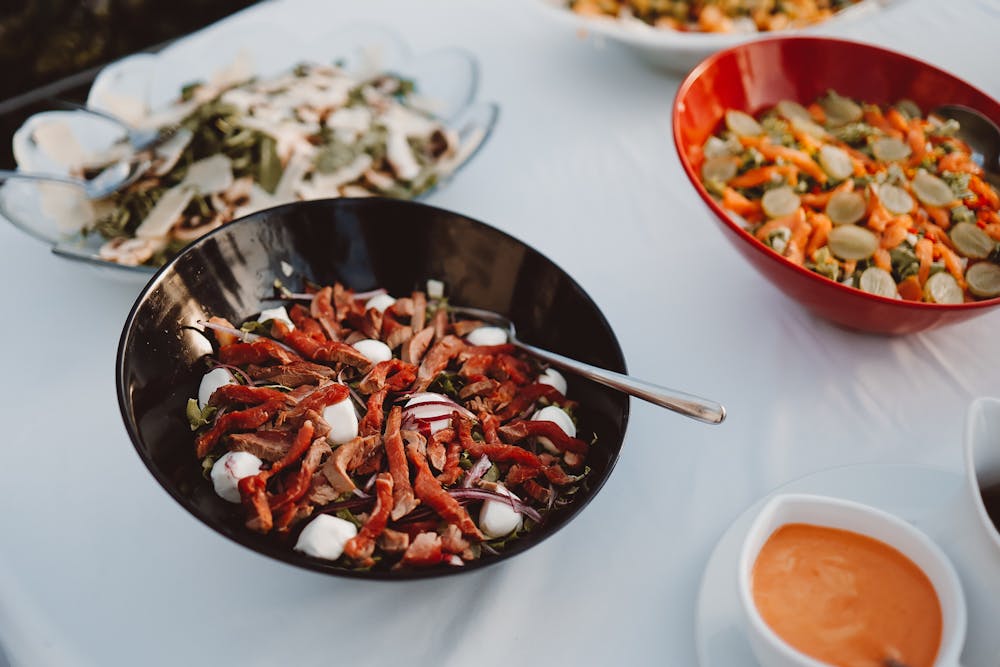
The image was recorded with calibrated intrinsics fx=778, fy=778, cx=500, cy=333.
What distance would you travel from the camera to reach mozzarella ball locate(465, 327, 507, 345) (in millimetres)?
986

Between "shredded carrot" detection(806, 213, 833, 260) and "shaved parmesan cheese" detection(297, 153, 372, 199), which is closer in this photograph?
"shredded carrot" detection(806, 213, 833, 260)

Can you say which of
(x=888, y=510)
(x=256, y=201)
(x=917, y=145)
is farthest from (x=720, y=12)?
(x=888, y=510)

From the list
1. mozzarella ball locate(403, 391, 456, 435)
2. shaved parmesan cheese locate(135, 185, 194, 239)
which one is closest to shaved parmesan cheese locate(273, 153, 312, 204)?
shaved parmesan cheese locate(135, 185, 194, 239)

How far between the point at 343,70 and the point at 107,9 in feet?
5.04

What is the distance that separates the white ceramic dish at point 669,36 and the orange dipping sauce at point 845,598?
1.04 metres

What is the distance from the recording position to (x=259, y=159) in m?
1.20

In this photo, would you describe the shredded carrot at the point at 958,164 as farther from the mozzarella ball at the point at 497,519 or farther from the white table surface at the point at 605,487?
the mozzarella ball at the point at 497,519

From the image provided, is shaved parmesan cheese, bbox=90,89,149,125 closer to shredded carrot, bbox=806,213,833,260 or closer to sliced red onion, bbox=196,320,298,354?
sliced red onion, bbox=196,320,298,354

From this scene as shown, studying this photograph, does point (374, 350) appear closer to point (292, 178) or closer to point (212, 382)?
point (212, 382)

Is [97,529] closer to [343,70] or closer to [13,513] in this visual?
[13,513]

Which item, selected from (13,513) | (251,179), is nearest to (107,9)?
(251,179)

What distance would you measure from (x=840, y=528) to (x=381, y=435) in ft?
1.49

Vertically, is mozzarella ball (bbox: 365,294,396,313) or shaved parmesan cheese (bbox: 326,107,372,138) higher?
shaved parmesan cheese (bbox: 326,107,372,138)

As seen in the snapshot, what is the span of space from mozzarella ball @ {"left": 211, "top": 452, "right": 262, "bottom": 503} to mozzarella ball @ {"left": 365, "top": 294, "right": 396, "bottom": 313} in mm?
287
